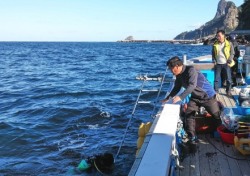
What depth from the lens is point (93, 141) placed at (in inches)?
396

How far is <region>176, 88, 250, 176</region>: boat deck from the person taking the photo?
482cm

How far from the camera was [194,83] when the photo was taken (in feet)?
17.9

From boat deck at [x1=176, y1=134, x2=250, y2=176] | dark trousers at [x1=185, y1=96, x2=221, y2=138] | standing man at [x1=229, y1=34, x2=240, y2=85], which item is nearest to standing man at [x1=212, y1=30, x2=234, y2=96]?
standing man at [x1=229, y1=34, x2=240, y2=85]

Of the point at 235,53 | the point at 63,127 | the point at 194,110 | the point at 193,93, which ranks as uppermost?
the point at 235,53

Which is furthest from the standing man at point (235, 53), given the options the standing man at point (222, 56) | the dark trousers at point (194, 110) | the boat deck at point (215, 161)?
the boat deck at point (215, 161)

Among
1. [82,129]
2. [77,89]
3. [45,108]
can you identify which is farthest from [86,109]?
[77,89]

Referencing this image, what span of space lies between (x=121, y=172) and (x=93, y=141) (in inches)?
108

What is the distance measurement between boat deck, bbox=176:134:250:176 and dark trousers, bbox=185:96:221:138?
35cm

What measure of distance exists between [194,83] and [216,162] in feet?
4.20

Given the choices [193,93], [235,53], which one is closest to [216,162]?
[193,93]

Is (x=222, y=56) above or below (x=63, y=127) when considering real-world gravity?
above

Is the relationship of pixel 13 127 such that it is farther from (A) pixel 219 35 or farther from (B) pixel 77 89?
(B) pixel 77 89

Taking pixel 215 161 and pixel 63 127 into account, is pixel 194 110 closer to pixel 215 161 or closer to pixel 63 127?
pixel 215 161

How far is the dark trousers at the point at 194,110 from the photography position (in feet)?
19.1
